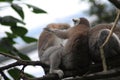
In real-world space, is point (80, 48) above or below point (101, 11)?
below

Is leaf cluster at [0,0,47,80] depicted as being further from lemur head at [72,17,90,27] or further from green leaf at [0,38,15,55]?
lemur head at [72,17,90,27]

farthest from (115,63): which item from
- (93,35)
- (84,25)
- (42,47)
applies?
(42,47)

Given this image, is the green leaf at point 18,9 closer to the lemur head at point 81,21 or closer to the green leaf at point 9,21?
the green leaf at point 9,21

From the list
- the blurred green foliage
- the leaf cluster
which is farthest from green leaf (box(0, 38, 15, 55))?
the blurred green foliage

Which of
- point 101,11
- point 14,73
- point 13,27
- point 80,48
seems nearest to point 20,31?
point 13,27

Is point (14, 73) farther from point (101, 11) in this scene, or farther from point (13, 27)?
point (101, 11)

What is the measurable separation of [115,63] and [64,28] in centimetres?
105

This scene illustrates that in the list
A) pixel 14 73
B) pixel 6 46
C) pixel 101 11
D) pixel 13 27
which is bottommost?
pixel 14 73

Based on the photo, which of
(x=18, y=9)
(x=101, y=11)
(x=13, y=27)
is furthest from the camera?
(x=101, y=11)

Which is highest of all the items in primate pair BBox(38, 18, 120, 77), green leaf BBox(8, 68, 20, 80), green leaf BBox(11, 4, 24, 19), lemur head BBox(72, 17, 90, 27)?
green leaf BBox(11, 4, 24, 19)

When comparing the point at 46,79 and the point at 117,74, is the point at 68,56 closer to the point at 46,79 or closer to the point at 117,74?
the point at 46,79

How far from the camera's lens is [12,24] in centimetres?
265

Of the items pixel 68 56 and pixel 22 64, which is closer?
pixel 22 64

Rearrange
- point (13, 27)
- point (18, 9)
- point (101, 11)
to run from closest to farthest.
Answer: point (18, 9)
point (13, 27)
point (101, 11)
